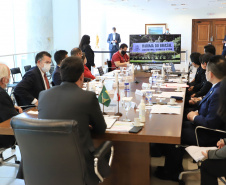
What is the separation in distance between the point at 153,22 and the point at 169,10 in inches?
43.0

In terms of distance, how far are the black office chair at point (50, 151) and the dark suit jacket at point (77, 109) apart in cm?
16

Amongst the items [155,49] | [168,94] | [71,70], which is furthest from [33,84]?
[155,49]

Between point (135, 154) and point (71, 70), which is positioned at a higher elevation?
point (71, 70)

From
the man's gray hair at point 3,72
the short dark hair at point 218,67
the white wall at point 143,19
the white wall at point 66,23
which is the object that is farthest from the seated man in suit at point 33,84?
the white wall at point 143,19

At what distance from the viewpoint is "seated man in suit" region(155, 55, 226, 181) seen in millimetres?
3080

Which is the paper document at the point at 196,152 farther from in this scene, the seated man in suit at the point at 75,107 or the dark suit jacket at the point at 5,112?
the dark suit jacket at the point at 5,112

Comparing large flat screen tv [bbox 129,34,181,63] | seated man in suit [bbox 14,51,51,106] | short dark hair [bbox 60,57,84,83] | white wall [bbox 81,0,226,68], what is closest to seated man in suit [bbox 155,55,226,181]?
short dark hair [bbox 60,57,84,83]

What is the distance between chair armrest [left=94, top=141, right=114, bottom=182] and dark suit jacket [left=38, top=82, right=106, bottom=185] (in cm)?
4

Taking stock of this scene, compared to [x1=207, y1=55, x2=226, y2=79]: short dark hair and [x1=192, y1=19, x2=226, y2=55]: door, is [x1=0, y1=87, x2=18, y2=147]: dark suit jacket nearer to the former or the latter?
[x1=207, y1=55, x2=226, y2=79]: short dark hair

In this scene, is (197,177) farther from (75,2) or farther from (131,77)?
(75,2)

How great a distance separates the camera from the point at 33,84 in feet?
14.2

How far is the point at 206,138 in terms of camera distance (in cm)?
314

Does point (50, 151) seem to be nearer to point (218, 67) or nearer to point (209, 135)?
point (209, 135)

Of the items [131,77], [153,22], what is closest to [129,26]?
[153,22]
